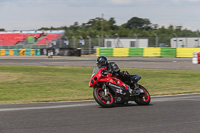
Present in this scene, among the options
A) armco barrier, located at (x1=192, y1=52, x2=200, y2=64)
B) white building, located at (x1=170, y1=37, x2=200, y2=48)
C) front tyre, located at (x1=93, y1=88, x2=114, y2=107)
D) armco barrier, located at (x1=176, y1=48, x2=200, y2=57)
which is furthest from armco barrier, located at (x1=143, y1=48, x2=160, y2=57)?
front tyre, located at (x1=93, y1=88, x2=114, y2=107)

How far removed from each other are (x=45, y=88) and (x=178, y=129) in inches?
360

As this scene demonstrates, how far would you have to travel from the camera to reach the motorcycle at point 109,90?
849 cm

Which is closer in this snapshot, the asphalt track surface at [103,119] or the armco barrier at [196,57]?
the asphalt track surface at [103,119]

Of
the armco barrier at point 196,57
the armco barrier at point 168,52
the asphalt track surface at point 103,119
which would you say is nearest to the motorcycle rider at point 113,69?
the asphalt track surface at point 103,119

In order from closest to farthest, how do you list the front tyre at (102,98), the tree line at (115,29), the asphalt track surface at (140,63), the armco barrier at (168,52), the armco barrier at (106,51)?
the front tyre at (102,98), the asphalt track surface at (140,63), the armco barrier at (168,52), the armco barrier at (106,51), the tree line at (115,29)

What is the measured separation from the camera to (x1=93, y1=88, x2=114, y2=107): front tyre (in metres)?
8.48

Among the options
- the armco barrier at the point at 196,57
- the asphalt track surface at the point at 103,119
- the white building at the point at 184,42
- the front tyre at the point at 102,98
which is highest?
the white building at the point at 184,42

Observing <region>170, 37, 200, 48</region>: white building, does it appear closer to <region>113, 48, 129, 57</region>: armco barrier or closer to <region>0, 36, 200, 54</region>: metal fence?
<region>0, 36, 200, 54</region>: metal fence

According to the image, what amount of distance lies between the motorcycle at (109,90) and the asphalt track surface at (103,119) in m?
0.21

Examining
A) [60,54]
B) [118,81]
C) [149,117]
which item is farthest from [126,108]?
[60,54]

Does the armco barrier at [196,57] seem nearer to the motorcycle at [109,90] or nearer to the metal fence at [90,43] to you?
the metal fence at [90,43]

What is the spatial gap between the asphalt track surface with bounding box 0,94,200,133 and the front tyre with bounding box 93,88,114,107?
0.50 ft

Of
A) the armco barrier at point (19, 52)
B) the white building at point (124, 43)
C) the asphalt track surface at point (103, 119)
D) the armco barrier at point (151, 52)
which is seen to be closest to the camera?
the asphalt track surface at point (103, 119)

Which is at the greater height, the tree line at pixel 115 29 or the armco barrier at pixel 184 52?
Result: the tree line at pixel 115 29
